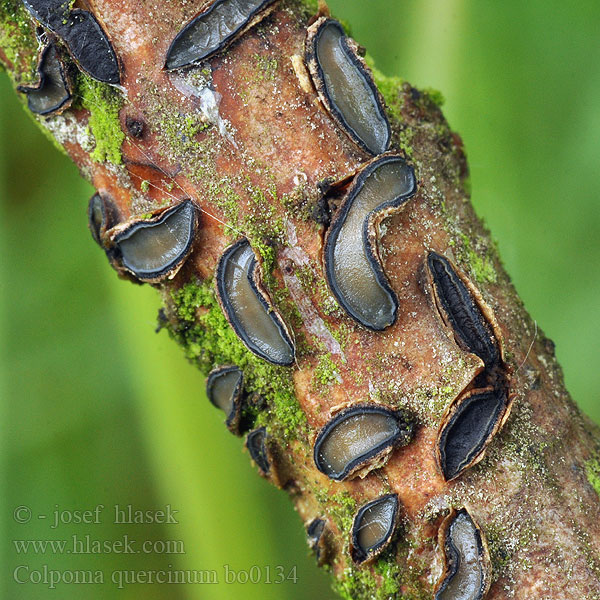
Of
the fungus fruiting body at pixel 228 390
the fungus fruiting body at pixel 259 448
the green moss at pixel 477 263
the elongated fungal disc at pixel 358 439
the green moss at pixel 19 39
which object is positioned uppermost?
the green moss at pixel 19 39

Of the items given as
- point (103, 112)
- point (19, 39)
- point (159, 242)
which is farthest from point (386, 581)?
point (19, 39)

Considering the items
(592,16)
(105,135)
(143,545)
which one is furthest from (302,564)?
(592,16)

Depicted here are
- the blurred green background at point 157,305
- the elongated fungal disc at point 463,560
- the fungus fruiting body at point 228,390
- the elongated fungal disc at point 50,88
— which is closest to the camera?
the elongated fungal disc at point 463,560

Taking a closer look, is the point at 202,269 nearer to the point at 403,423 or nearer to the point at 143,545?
the point at 403,423

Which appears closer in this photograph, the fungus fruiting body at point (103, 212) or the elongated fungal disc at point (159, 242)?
the elongated fungal disc at point (159, 242)

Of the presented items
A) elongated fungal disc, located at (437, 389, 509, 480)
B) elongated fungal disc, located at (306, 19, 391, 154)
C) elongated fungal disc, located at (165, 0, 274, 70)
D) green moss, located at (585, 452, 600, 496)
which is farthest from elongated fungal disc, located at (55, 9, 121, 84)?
green moss, located at (585, 452, 600, 496)

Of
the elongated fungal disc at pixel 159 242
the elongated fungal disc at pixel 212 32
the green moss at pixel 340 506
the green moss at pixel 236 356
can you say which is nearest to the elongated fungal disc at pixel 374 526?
the green moss at pixel 340 506

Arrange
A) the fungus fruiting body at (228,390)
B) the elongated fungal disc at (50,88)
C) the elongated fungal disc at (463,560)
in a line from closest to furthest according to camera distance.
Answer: the elongated fungal disc at (463,560) → the elongated fungal disc at (50,88) → the fungus fruiting body at (228,390)

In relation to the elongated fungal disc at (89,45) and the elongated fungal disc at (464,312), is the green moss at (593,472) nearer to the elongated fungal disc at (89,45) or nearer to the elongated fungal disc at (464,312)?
the elongated fungal disc at (464,312)
